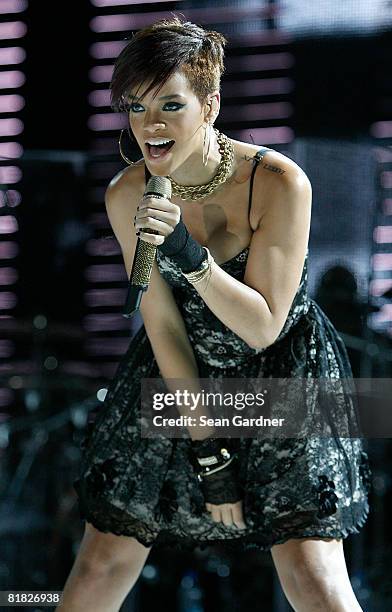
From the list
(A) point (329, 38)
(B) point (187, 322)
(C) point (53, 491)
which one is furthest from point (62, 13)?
(C) point (53, 491)

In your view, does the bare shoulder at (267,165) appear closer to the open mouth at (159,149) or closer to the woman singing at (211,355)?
the woman singing at (211,355)

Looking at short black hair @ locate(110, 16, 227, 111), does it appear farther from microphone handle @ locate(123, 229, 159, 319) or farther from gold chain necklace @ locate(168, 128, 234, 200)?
microphone handle @ locate(123, 229, 159, 319)

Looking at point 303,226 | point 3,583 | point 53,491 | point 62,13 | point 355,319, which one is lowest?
point 3,583

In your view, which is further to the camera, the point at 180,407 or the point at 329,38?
the point at 329,38

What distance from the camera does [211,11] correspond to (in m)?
2.56

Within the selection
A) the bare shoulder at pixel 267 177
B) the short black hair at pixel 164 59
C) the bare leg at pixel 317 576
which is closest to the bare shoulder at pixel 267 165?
the bare shoulder at pixel 267 177

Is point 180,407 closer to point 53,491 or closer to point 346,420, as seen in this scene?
point 346,420

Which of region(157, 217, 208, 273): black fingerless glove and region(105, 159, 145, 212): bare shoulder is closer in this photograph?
region(157, 217, 208, 273): black fingerless glove

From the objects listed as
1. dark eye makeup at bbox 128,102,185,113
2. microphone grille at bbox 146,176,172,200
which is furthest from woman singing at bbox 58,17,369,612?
microphone grille at bbox 146,176,172,200

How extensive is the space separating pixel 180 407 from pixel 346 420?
1.09 ft

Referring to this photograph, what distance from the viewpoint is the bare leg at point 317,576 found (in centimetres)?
189

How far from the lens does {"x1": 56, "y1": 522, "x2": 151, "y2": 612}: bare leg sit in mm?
2047

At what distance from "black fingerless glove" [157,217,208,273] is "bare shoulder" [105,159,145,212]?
29cm

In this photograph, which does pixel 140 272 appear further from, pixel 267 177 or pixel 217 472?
pixel 217 472
